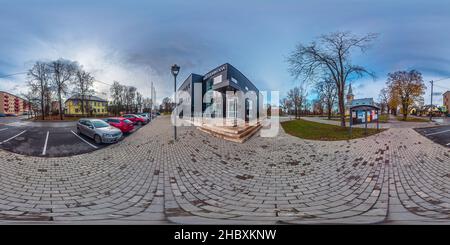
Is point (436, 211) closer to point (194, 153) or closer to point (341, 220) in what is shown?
point (341, 220)

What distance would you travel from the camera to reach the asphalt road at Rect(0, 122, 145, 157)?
16.0ft

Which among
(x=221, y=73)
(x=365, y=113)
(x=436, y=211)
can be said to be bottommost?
(x=436, y=211)

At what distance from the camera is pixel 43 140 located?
5273mm

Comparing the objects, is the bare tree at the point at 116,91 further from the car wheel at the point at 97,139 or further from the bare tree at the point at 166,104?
the bare tree at the point at 166,104

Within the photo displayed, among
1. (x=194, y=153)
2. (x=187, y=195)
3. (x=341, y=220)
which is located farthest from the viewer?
(x=194, y=153)

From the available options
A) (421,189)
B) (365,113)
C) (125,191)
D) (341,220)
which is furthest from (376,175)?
(365,113)

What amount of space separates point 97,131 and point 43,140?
6.12ft

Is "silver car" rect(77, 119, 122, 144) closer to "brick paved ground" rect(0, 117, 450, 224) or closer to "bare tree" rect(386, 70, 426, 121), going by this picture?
"brick paved ground" rect(0, 117, 450, 224)

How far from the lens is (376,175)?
430 centimetres

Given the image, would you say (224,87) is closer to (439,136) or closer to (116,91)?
(116,91)

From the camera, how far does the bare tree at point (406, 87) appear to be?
23.1 meters

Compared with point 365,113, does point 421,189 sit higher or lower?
lower

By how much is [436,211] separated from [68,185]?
6537 mm
